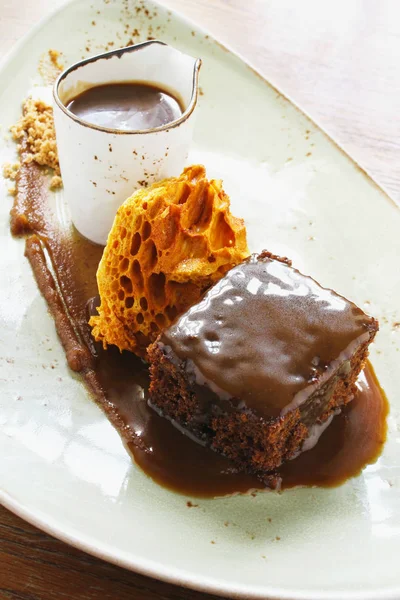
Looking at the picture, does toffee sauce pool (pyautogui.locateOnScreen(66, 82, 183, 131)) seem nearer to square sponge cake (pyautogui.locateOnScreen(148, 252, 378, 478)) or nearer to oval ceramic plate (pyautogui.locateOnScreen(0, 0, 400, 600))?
oval ceramic plate (pyautogui.locateOnScreen(0, 0, 400, 600))

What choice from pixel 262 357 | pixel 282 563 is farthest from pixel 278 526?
pixel 262 357

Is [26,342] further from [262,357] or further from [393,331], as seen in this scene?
[393,331]

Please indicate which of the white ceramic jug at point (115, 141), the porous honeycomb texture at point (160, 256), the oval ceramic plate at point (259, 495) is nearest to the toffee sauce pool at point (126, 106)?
the white ceramic jug at point (115, 141)

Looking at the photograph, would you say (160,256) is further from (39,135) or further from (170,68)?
(39,135)

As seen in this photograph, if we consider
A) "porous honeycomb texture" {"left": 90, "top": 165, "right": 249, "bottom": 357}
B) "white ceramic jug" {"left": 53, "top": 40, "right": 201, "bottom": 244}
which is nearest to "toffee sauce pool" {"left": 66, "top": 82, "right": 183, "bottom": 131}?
"white ceramic jug" {"left": 53, "top": 40, "right": 201, "bottom": 244}

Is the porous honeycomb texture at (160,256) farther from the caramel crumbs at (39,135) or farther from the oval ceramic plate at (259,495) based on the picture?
the caramel crumbs at (39,135)

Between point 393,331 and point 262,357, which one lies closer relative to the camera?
point 262,357

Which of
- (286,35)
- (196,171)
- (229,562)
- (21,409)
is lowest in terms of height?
(229,562)
